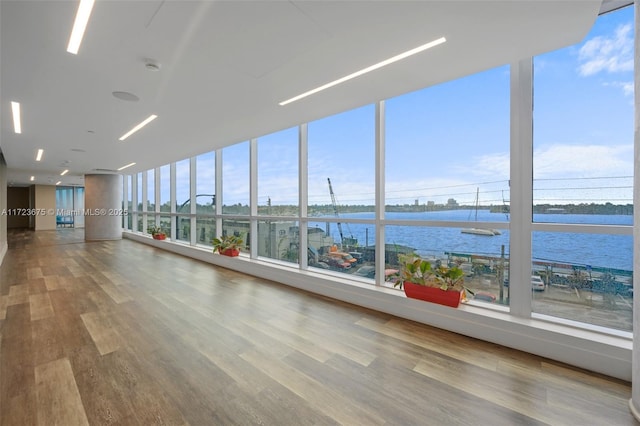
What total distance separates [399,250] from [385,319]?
0.95 metres

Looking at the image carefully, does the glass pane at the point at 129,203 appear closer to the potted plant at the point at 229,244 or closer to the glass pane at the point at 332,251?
the potted plant at the point at 229,244

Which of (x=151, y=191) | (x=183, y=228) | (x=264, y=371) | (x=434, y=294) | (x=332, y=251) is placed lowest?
(x=264, y=371)

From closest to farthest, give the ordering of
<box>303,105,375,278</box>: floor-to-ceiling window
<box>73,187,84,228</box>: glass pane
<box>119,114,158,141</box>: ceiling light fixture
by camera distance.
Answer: <box>303,105,375,278</box>: floor-to-ceiling window
<box>119,114,158,141</box>: ceiling light fixture
<box>73,187,84,228</box>: glass pane

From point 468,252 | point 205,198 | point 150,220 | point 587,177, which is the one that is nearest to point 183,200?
point 205,198

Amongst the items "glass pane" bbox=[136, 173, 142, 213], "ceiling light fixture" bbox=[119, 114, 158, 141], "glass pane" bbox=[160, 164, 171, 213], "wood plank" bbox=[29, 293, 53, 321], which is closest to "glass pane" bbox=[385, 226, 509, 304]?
"ceiling light fixture" bbox=[119, 114, 158, 141]

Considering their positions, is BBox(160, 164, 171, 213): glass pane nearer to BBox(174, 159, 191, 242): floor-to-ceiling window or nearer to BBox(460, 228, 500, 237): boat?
BBox(174, 159, 191, 242): floor-to-ceiling window

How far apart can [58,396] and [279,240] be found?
151 inches

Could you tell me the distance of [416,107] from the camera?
3715 mm

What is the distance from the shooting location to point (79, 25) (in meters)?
2.12

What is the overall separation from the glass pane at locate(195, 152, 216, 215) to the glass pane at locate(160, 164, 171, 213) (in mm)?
2037

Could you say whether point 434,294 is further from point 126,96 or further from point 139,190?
point 139,190

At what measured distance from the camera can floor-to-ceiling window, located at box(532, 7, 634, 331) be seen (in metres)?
2.44

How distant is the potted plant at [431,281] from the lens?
3.13 metres

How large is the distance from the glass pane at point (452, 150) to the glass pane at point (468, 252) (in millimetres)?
210
